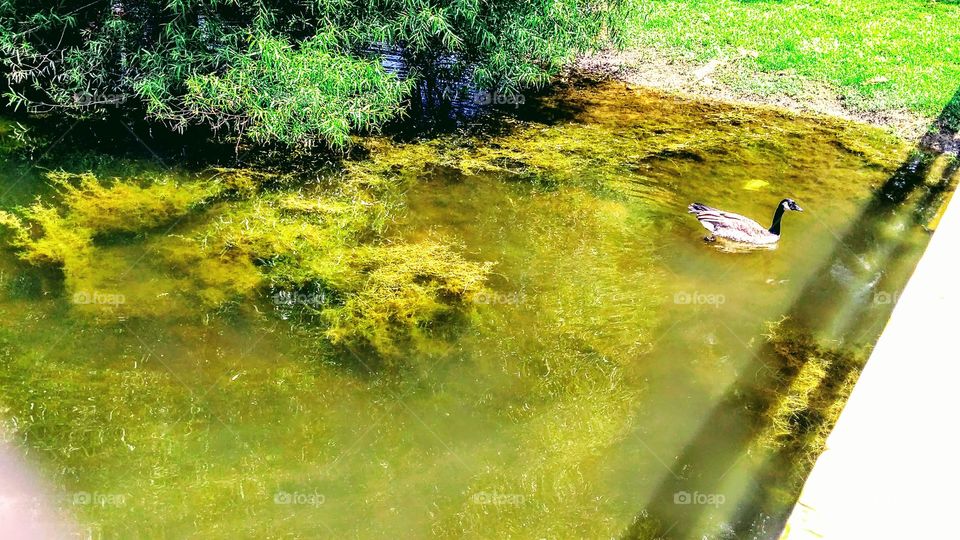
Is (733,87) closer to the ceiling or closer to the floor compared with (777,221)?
closer to the ceiling

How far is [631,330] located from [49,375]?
16.0ft

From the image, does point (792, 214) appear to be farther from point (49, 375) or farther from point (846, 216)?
point (49, 375)

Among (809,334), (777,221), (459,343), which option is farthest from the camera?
(777,221)

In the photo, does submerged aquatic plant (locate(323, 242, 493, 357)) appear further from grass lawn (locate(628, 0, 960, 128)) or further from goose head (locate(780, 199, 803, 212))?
grass lawn (locate(628, 0, 960, 128))

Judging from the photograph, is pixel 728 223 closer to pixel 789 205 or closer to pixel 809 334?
pixel 789 205

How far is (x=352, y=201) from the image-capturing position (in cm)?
866

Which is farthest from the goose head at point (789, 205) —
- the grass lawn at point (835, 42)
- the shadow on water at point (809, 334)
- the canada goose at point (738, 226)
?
the grass lawn at point (835, 42)

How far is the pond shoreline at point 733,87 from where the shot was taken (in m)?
10.5

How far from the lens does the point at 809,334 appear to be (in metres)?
7.07

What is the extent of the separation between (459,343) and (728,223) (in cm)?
320

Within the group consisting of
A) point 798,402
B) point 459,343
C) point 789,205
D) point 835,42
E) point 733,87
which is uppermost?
point 835,42

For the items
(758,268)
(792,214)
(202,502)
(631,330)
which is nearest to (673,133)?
(792,214)

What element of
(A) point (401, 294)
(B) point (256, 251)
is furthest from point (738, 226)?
(B) point (256, 251)

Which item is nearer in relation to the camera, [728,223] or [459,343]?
[459,343]
